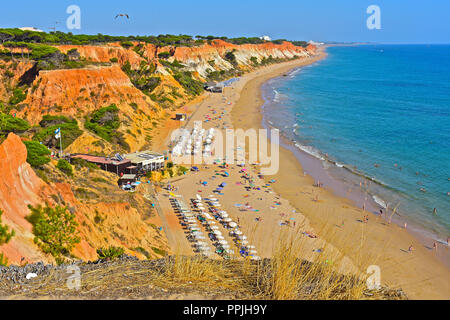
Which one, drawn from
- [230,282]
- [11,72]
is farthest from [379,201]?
[11,72]

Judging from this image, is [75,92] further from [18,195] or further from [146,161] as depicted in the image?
[18,195]

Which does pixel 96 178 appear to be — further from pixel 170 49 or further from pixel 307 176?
pixel 170 49

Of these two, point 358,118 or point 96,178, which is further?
point 358,118

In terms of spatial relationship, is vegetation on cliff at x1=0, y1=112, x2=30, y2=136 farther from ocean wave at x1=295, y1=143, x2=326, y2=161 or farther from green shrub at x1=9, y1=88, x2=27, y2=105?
ocean wave at x1=295, y1=143, x2=326, y2=161

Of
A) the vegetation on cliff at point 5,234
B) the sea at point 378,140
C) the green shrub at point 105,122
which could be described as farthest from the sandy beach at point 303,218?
the vegetation on cliff at point 5,234
